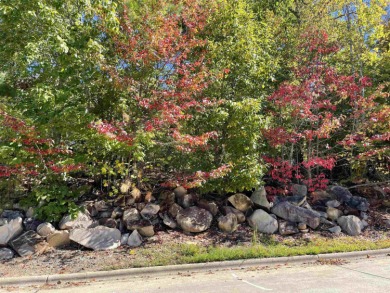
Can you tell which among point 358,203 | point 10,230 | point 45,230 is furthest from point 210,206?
point 10,230

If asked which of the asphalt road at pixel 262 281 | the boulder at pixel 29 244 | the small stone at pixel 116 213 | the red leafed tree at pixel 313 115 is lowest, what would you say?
the asphalt road at pixel 262 281

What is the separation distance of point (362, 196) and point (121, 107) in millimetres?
7146

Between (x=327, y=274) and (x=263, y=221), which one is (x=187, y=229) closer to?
(x=263, y=221)

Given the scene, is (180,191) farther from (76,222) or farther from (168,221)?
(76,222)

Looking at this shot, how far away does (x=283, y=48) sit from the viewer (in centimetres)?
917

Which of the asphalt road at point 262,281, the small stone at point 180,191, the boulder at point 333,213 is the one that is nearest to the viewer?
the asphalt road at point 262,281

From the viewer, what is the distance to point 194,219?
22.5ft

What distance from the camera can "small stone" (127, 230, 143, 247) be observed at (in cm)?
635

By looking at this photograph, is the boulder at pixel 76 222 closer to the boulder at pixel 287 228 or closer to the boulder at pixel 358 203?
the boulder at pixel 287 228

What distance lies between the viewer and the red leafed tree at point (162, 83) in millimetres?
6359

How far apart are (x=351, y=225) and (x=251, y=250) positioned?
2.88 meters

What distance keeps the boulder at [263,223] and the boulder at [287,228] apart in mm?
131

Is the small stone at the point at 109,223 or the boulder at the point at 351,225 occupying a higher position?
the small stone at the point at 109,223

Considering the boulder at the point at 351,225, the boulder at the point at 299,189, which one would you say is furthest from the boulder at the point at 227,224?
the boulder at the point at 351,225
